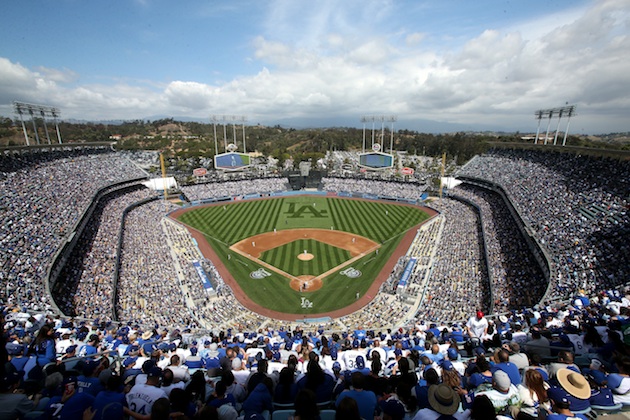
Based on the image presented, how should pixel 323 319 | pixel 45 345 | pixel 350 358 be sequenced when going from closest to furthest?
1. pixel 45 345
2. pixel 350 358
3. pixel 323 319

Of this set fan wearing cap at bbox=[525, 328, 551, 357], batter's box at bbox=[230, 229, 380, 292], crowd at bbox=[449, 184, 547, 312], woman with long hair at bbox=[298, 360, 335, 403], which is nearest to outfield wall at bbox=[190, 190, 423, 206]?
crowd at bbox=[449, 184, 547, 312]

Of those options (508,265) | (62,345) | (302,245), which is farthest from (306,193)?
(62,345)

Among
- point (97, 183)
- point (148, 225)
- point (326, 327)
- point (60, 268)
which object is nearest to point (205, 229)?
point (148, 225)

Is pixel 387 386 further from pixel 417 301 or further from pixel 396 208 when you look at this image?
pixel 396 208

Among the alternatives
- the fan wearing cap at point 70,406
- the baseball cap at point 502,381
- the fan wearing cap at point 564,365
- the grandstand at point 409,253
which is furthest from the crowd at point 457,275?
the fan wearing cap at point 70,406

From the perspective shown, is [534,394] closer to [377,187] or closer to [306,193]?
[377,187]

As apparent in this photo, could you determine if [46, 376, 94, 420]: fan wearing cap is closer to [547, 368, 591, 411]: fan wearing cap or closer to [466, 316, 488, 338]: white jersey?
[547, 368, 591, 411]: fan wearing cap
